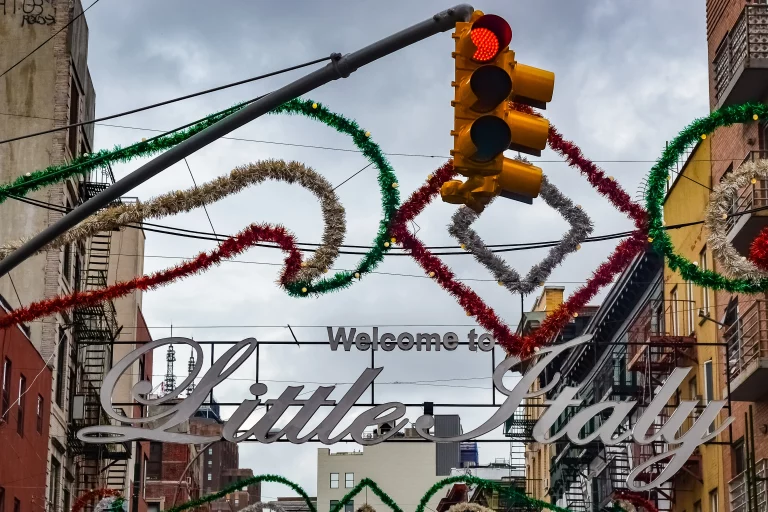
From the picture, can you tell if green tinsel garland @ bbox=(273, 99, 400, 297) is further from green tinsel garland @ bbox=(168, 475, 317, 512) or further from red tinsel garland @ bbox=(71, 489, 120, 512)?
red tinsel garland @ bbox=(71, 489, 120, 512)

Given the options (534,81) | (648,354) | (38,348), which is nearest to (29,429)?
(38,348)

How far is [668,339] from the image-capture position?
146 feet

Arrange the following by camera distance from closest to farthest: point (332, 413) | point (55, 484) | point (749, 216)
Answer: point (332, 413)
point (749, 216)
point (55, 484)

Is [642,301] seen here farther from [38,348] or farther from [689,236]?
[38,348]

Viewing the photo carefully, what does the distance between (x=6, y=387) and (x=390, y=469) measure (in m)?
111

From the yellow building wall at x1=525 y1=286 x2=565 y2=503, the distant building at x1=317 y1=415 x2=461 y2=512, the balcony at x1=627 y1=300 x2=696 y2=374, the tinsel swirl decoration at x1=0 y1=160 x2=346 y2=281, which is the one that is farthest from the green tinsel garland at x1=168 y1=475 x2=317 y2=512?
the distant building at x1=317 y1=415 x2=461 y2=512

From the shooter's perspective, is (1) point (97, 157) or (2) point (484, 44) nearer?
(2) point (484, 44)

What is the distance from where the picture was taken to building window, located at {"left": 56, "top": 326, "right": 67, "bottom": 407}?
48.0 m

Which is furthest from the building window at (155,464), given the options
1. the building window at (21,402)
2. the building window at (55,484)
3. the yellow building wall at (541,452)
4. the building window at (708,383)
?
the building window at (21,402)

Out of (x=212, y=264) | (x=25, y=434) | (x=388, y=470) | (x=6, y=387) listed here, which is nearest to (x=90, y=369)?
(x=25, y=434)

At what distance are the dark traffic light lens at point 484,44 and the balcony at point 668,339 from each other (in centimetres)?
3057

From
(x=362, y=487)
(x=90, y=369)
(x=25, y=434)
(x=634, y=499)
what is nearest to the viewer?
(x=362, y=487)

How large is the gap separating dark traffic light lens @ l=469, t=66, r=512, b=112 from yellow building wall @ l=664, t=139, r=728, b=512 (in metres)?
29.2

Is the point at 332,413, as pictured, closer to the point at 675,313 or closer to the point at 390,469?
the point at 675,313
